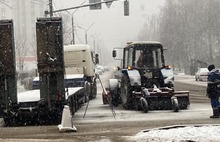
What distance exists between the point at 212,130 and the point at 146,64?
8.22m

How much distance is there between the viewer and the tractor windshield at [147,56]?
1891 cm

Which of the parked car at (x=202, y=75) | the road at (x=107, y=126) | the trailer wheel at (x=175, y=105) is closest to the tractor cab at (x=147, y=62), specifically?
the trailer wheel at (x=175, y=105)

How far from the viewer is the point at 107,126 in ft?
43.7

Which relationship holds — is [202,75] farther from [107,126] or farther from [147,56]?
[107,126]

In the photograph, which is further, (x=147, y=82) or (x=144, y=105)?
(x=147, y=82)

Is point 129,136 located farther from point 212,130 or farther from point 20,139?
point 20,139

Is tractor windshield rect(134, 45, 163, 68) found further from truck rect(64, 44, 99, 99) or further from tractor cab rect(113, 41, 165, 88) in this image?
truck rect(64, 44, 99, 99)

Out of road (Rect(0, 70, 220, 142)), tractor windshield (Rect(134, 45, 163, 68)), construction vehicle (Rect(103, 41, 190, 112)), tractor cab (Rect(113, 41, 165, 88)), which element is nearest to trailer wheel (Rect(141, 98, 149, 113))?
construction vehicle (Rect(103, 41, 190, 112))

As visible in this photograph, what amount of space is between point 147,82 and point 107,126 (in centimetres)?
575

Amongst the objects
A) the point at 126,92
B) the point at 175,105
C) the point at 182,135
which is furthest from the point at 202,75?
the point at 182,135

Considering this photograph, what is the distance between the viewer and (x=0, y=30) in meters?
14.3

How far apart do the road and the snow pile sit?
495 millimetres

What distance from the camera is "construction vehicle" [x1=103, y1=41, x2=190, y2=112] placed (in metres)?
17.2

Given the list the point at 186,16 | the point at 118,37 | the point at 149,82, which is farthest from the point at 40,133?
the point at 118,37
